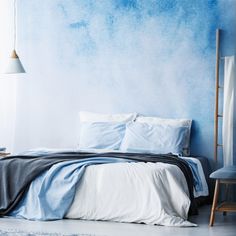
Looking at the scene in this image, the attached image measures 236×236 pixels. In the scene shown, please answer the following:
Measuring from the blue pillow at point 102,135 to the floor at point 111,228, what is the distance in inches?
76.5

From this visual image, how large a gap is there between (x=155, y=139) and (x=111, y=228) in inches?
82.4

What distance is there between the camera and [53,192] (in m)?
5.58

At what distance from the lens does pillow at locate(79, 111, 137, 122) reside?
24.7 ft

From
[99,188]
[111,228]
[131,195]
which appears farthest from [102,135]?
[111,228]

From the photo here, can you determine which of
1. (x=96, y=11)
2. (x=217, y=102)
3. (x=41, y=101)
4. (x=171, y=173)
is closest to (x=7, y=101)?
(x=41, y=101)

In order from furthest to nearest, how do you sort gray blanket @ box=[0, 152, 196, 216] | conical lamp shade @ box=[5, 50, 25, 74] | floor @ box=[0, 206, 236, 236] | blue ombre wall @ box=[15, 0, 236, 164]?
1. blue ombre wall @ box=[15, 0, 236, 164]
2. conical lamp shade @ box=[5, 50, 25, 74]
3. gray blanket @ box=[0, 152, 196, 216]
4. floor @ box=[0, 206, 236, 236]

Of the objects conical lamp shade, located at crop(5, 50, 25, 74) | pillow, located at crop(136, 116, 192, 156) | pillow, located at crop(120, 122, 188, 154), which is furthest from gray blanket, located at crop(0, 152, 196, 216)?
conical lamp shade, located at crop(5, 50, 25, 74)

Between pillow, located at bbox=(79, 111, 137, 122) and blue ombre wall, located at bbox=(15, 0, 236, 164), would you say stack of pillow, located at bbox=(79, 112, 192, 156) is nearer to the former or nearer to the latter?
pillow, located at bbox=(79, 111, 137, 122)

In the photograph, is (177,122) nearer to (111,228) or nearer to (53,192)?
(53,192)

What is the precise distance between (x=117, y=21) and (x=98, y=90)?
89 cm

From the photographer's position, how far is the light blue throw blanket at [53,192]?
18.1 feet

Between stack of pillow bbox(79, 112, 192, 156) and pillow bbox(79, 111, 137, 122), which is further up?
pillow bbox(79, 111, 137, 122)

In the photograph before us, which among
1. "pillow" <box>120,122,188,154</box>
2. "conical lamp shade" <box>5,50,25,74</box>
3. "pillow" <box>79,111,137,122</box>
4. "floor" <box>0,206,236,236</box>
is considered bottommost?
"floor" <box>0,206,236,236</box>

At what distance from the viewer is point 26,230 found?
500 centimetres
